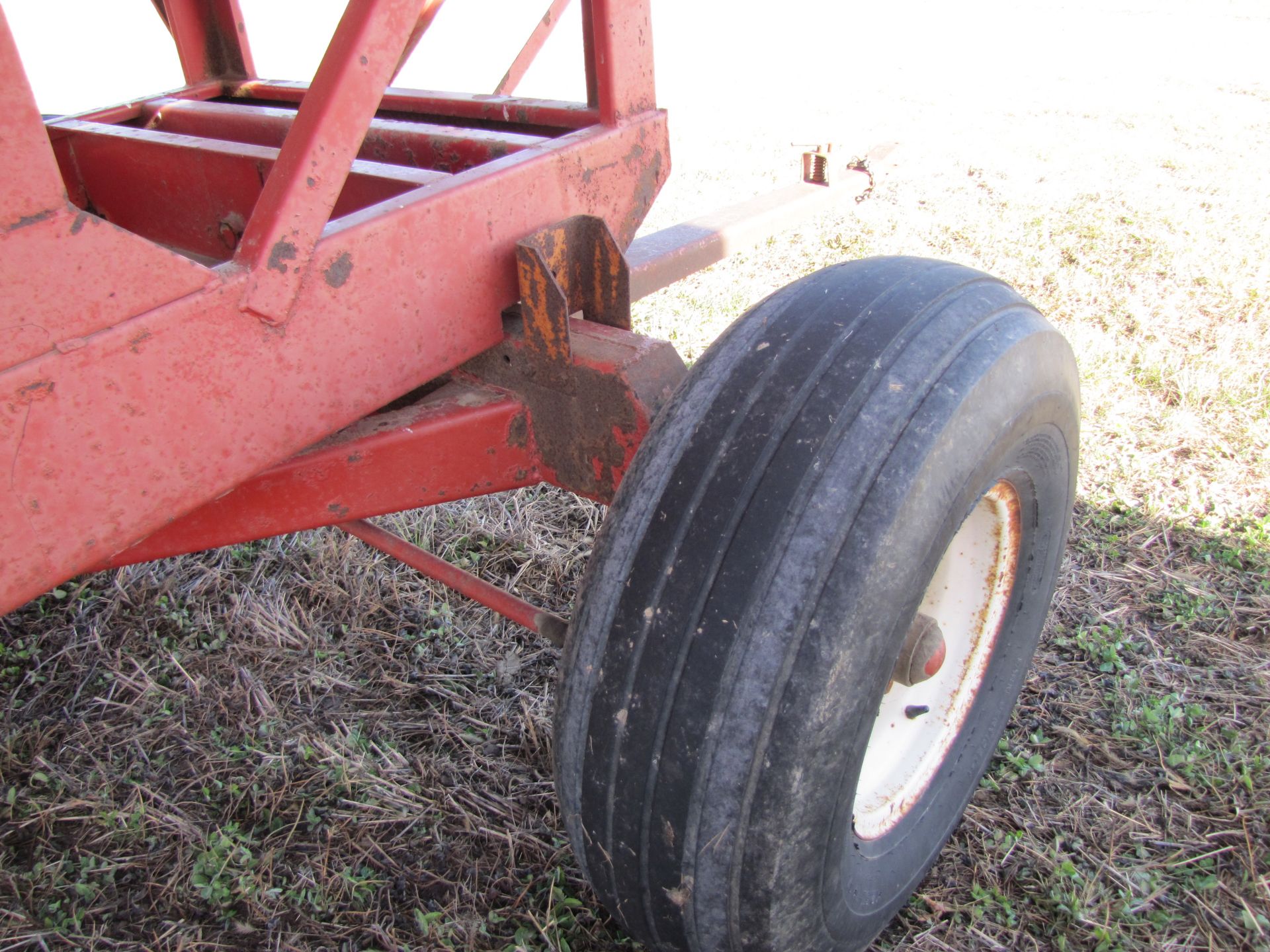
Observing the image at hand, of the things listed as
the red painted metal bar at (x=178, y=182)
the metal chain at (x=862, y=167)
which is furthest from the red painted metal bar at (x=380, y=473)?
the metal chain at (x=862, y=167)

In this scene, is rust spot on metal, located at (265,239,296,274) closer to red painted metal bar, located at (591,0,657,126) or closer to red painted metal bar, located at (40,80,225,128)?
red painted metal bar, located at (591,0,657,126)

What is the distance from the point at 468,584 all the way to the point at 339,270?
0.72m

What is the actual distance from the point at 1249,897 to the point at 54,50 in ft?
35.6

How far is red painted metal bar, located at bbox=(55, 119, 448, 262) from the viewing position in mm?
1743

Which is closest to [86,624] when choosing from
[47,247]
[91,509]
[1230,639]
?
[91,509]

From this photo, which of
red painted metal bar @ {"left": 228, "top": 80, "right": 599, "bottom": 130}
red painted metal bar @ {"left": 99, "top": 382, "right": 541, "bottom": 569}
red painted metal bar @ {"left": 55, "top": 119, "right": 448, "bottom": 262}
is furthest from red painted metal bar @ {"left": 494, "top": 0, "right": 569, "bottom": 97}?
red painted metal bar @ {"left": 99, "top": 382, "right": 541, "bottom": 569}

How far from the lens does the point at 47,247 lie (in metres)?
0.99

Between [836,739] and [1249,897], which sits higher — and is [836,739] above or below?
above

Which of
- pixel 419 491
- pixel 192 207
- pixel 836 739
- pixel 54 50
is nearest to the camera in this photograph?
pixel 836 739

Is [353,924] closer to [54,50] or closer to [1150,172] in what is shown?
[1150,172]

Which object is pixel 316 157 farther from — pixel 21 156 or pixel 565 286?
pixel 565 286

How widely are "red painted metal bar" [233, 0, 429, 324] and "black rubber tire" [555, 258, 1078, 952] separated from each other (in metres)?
0.53

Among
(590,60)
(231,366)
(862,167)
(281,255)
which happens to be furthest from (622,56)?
(862,167)

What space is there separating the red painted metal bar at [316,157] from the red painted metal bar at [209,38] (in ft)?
4.85
